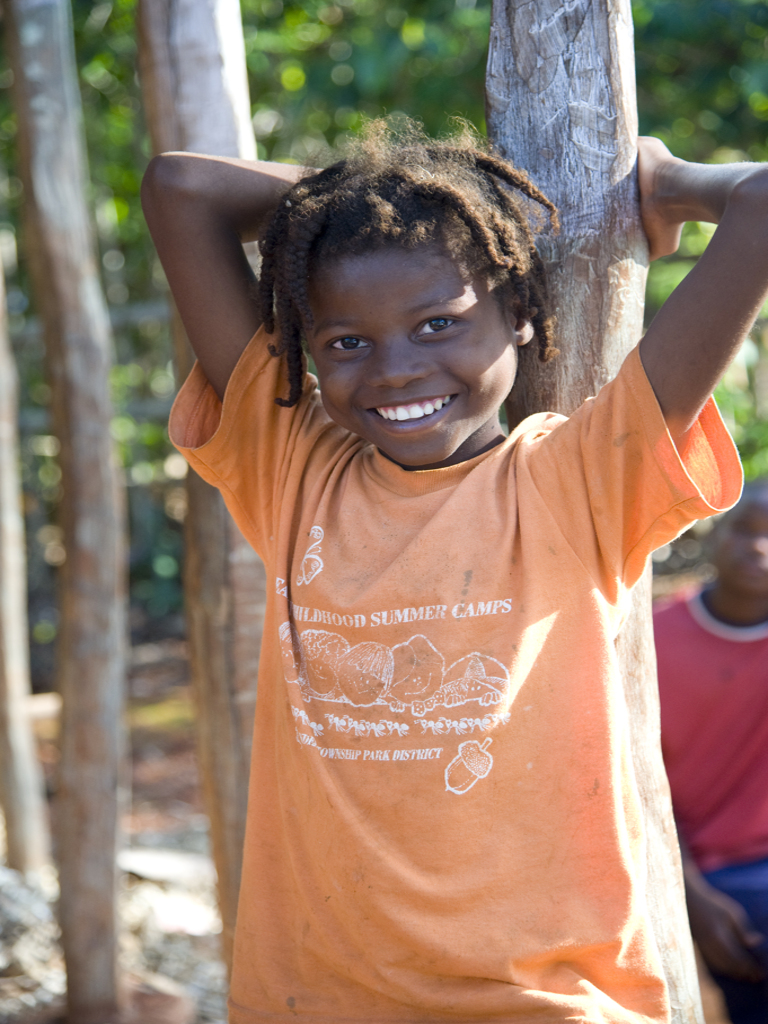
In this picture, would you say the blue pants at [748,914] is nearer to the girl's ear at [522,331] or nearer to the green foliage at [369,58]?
the girl's ear at [522,331]

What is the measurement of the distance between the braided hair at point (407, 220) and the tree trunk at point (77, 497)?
6.30 feet

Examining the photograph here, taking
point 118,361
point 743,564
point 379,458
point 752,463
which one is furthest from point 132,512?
point 379,458

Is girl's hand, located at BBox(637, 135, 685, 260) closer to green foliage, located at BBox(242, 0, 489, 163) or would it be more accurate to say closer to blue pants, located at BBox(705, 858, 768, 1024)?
blue pants, located at BBox(705, 858, 768, 1024)

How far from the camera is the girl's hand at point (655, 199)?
154cm

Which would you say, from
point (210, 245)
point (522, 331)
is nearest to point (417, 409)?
point (522, 331)

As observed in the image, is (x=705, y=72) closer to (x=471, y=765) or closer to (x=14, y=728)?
(x=14, y=728)

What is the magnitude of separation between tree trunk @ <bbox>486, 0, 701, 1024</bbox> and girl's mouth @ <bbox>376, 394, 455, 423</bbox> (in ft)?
0.92

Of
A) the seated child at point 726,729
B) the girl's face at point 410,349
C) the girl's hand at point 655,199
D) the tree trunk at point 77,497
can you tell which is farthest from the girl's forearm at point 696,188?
the tree trunk at point 77,497

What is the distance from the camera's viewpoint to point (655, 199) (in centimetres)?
155

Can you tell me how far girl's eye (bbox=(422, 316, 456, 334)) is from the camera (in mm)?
→ 1395

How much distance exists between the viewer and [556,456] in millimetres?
1387

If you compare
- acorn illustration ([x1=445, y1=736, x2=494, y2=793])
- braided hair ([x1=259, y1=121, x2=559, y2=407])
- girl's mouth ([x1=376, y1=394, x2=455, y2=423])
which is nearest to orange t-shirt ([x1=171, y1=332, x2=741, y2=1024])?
acorn illustration ([x1=445, y1=736, x2=494, y2=793])

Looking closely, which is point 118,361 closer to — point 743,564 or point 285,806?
point 743,564

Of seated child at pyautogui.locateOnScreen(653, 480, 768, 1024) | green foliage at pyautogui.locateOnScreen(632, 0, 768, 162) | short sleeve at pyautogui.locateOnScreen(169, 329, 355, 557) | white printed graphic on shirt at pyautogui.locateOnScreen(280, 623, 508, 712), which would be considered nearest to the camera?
white printed graphic on shirt at pyautogui.locateOnScreen(280, 623, 508, 712)
